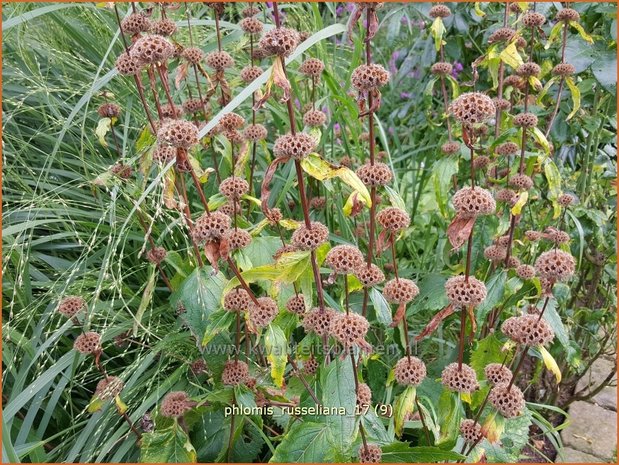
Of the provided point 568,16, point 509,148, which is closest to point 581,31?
point 568,16

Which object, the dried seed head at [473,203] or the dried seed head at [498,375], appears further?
the dried seed head at [498,375]

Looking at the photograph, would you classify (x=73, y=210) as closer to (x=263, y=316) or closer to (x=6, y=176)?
(x=6, y=176)

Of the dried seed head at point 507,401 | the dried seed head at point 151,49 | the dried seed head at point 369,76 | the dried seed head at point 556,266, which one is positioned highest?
the dried seed head at point 151,49

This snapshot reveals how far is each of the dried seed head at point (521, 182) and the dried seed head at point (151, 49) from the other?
789mm

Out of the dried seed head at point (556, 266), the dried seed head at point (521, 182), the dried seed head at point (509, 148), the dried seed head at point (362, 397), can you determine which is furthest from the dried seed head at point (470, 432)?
the dried seed head at point (509, 148)

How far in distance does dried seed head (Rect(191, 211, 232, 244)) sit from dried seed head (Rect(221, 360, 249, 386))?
288 millimetres

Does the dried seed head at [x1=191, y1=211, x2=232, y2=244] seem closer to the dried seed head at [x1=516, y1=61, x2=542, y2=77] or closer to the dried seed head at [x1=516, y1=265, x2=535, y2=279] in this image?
the dried seed head at [x1=516, y1=265, x2=535, y2=279]

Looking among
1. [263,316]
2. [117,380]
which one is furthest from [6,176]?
[263,316]

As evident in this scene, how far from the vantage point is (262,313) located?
3.02 ft

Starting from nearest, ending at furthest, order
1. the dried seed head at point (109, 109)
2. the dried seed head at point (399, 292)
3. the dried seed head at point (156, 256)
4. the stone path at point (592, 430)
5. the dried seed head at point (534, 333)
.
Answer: the dried seed head at point (534, 333) → the dried seed head at point (399, 292) → the dried seed head at point (156, 256) → the dried seed head at point (109, 109) → the stone path at point (592, 430)

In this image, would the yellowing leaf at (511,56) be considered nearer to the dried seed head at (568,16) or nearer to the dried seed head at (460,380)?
the dried seed head at (568,16)

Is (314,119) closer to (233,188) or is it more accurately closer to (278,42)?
(233,188)

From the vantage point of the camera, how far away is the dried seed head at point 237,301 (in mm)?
936

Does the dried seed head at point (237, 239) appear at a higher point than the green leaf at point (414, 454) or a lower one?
higher
